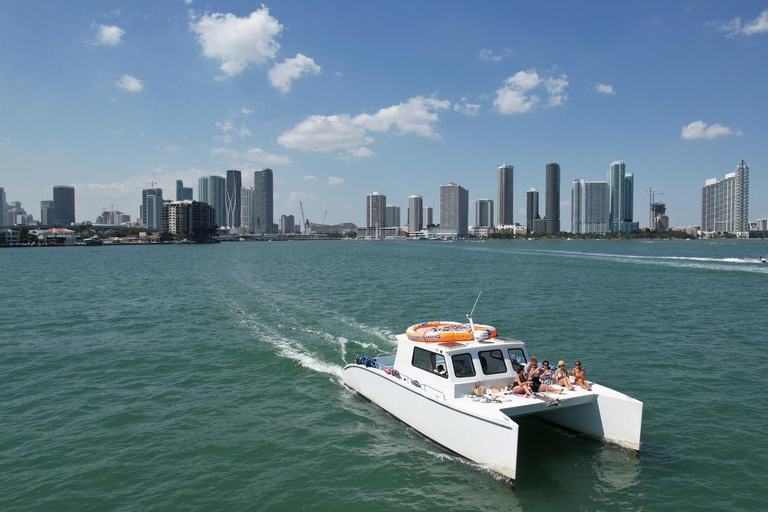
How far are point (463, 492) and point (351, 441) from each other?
4.22 metres

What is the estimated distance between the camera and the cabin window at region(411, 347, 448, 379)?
47.5 ft

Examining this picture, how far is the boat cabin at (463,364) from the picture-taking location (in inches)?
553

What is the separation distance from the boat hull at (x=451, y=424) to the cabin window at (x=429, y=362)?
716 mm

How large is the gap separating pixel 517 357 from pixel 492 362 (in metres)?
1.06

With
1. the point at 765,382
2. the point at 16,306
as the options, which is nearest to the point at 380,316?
the point at 765,382

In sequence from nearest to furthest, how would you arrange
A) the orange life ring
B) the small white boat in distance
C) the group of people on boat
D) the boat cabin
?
the small white boat in distance < the group of people on boat < the boat cabin < the orange life ring

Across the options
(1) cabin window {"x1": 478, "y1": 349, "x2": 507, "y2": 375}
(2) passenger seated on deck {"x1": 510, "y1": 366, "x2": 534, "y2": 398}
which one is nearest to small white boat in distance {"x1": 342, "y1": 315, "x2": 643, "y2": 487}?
(1) cabin window {"x1": 478, "y1": 349, "x2": 507, "y2": 375}

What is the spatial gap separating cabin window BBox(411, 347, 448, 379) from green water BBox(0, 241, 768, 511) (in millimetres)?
2136

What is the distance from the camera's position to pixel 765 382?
1922cm

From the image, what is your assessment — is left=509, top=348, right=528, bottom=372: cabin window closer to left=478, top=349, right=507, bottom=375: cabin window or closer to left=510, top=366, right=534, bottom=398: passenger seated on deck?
left=478, top=349, right=507, bottom=375: cabin window

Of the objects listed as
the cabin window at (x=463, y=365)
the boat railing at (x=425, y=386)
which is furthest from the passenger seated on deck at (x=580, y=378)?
the boat railing at (x=425, y=386)

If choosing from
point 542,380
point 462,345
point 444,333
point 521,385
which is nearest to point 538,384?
point 521,385

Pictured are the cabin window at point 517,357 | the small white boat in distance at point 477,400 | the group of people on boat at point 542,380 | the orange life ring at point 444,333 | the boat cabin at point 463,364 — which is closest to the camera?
the small white boat in distance at point 477,400

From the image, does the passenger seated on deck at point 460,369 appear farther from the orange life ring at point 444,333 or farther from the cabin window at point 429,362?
the orange life ring at point 444,333
